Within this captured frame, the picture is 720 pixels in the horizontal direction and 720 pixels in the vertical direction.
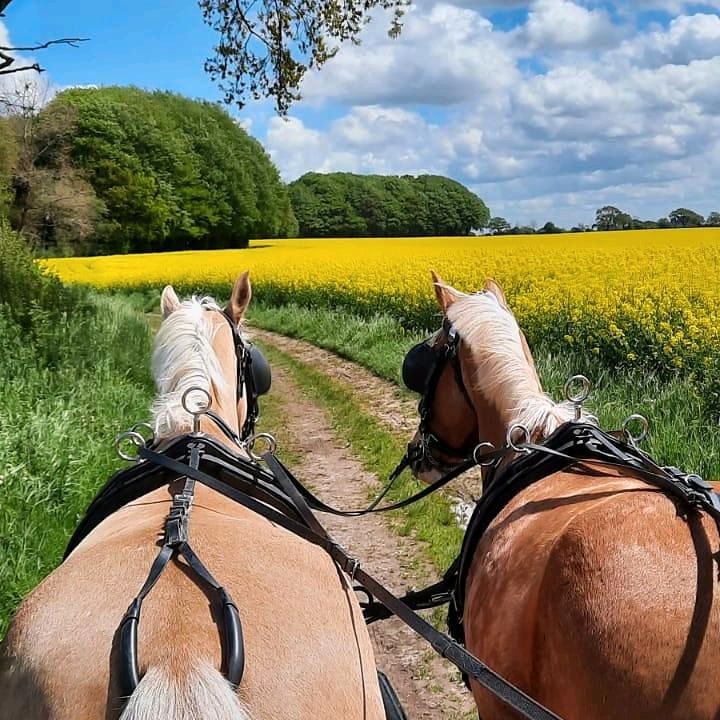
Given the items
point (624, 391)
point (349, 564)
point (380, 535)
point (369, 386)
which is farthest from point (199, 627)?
point (369, 386)

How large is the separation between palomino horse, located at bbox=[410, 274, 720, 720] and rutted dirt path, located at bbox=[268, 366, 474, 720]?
145 cm

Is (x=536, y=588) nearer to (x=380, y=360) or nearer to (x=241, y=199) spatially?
(x=380, y=360)

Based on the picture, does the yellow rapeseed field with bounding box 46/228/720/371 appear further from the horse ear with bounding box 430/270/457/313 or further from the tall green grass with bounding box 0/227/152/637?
the horse ear with bounding box 430/270/457/313

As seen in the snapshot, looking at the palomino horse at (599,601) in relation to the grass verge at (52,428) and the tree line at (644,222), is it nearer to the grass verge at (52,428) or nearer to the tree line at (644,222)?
the grass verge at (52,428)

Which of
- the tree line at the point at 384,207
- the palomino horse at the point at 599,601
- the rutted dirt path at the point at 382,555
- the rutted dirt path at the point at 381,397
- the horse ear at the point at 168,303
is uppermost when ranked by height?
the tree line at the point at 384,207

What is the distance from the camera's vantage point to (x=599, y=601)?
5.92ft

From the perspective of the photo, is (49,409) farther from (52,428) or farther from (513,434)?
(513,434)

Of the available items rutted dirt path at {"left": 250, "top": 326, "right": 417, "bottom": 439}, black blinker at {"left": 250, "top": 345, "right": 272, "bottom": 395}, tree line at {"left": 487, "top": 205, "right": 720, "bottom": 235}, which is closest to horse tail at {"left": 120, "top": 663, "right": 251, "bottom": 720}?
black blinker at {"left": 250, "top": 345, "right": 272, "bottom": 395}

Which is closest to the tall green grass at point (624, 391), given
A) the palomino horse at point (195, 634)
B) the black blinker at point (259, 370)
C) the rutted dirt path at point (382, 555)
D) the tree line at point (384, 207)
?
the rutted dirt path at point (382, 555)

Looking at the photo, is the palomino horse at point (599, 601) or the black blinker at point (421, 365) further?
the black blinker at point (421, 365)

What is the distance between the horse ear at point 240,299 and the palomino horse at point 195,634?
1.41 m

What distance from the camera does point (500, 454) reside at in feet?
9.25

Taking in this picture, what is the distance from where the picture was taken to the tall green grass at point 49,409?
13.4ft

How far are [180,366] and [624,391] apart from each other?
583cm
